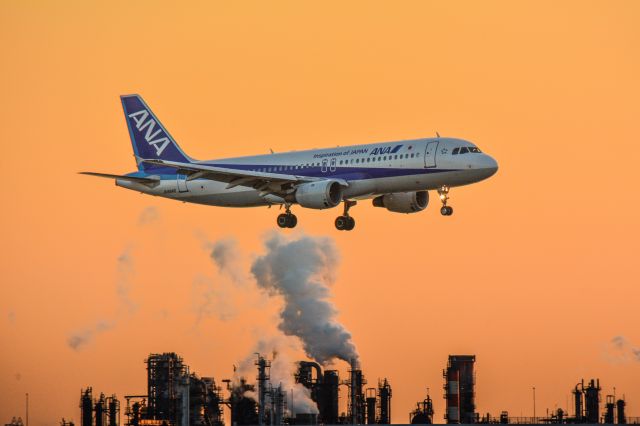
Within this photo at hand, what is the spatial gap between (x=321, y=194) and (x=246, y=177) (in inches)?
293

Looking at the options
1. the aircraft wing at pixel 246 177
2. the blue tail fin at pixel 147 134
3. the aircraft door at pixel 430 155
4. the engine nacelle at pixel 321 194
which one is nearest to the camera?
the aircraft door at pixel 430 155

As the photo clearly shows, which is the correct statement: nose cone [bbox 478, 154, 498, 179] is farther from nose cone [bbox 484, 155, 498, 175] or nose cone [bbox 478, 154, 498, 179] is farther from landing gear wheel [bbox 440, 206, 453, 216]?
landing gear wheel [bbox 440, 206, 453, 216]

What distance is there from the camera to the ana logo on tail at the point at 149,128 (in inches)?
5079

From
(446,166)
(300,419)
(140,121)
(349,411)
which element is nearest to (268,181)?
(446,166)

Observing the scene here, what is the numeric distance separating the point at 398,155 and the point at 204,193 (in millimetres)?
19361

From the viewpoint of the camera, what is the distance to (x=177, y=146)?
12838 centimetres

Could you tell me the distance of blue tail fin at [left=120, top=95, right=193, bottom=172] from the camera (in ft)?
420

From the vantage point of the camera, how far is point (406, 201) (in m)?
113

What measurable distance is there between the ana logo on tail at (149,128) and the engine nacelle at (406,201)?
23.2 meters

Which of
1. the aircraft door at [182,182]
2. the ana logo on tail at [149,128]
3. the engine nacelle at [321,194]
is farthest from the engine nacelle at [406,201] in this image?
the ana logo on tail at [149,128]

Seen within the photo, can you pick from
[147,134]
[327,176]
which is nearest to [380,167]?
[327,176]

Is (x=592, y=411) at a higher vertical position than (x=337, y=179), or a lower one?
lower

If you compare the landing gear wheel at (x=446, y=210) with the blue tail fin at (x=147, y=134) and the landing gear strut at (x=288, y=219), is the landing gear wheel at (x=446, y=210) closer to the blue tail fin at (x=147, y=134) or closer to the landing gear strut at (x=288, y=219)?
A: the landing gear strut at (x=288, y=219)

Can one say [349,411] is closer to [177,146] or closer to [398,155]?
[177,146]
